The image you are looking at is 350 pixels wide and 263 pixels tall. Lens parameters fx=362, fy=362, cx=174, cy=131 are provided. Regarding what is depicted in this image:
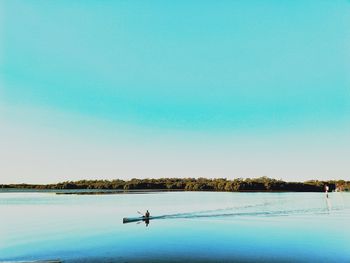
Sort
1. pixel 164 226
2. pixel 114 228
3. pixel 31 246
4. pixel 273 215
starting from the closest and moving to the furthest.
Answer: pixel 31 246, pixel 114 228, pixel 164 226, pixel 273 215

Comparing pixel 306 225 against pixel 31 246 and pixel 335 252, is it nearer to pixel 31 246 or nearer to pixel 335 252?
pixel 335 252

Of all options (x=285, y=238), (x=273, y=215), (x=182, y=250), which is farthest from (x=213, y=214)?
(x=182, y=250)

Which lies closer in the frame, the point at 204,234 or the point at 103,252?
the point at 103,252

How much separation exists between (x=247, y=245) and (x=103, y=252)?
12208mm

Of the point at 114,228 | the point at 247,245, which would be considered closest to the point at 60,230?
the point at 114,228

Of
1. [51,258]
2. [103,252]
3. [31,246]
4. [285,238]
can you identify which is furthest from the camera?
[285,238]

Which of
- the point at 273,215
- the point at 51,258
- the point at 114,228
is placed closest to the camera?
the point at 51,258

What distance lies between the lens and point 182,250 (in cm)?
2912

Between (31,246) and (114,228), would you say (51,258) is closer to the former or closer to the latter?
(31,246)

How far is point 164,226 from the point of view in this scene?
4553 cm

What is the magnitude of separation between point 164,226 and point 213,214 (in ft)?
48.3

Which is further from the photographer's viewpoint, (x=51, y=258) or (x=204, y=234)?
(x=204, y=234)

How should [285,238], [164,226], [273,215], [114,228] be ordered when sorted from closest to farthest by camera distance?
[285,238]
[114,228]
[164,226]
[273,215]

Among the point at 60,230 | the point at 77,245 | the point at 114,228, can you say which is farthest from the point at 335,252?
the point at 60,230
